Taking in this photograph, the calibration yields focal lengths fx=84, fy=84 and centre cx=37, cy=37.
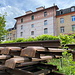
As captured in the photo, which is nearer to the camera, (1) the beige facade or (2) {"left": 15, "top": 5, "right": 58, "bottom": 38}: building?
(1) the beige facade

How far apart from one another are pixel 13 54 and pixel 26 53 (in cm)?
67

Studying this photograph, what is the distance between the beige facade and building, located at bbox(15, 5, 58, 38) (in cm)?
130

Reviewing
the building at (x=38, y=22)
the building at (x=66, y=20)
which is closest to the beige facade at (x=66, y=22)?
the building at (x=66, y=20)

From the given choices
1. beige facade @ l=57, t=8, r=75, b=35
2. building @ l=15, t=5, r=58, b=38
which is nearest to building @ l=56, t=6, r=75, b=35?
beige facade @ l=57, t=8, r=75, b=35

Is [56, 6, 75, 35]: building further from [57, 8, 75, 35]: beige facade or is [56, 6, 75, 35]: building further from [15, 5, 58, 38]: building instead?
[15, 5, 58, 38]: building

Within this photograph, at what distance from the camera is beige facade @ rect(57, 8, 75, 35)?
20.1 m

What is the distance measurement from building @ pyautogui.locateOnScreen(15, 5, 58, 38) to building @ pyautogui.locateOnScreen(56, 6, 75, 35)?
1303 millimetres

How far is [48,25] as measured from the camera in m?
22.0

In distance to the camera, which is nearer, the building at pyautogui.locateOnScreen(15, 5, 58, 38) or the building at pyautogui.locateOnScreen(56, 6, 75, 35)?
the building at pyautogui.locateOnScreen(56, 6, 75, 35)

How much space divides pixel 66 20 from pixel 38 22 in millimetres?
7526

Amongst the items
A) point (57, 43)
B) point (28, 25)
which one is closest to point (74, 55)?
point (57, 43)

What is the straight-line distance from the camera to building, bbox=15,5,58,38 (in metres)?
21.6

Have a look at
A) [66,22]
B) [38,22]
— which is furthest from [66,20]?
[38,22]

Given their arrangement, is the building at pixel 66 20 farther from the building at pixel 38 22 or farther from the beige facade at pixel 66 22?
the building at pixel 38 22
